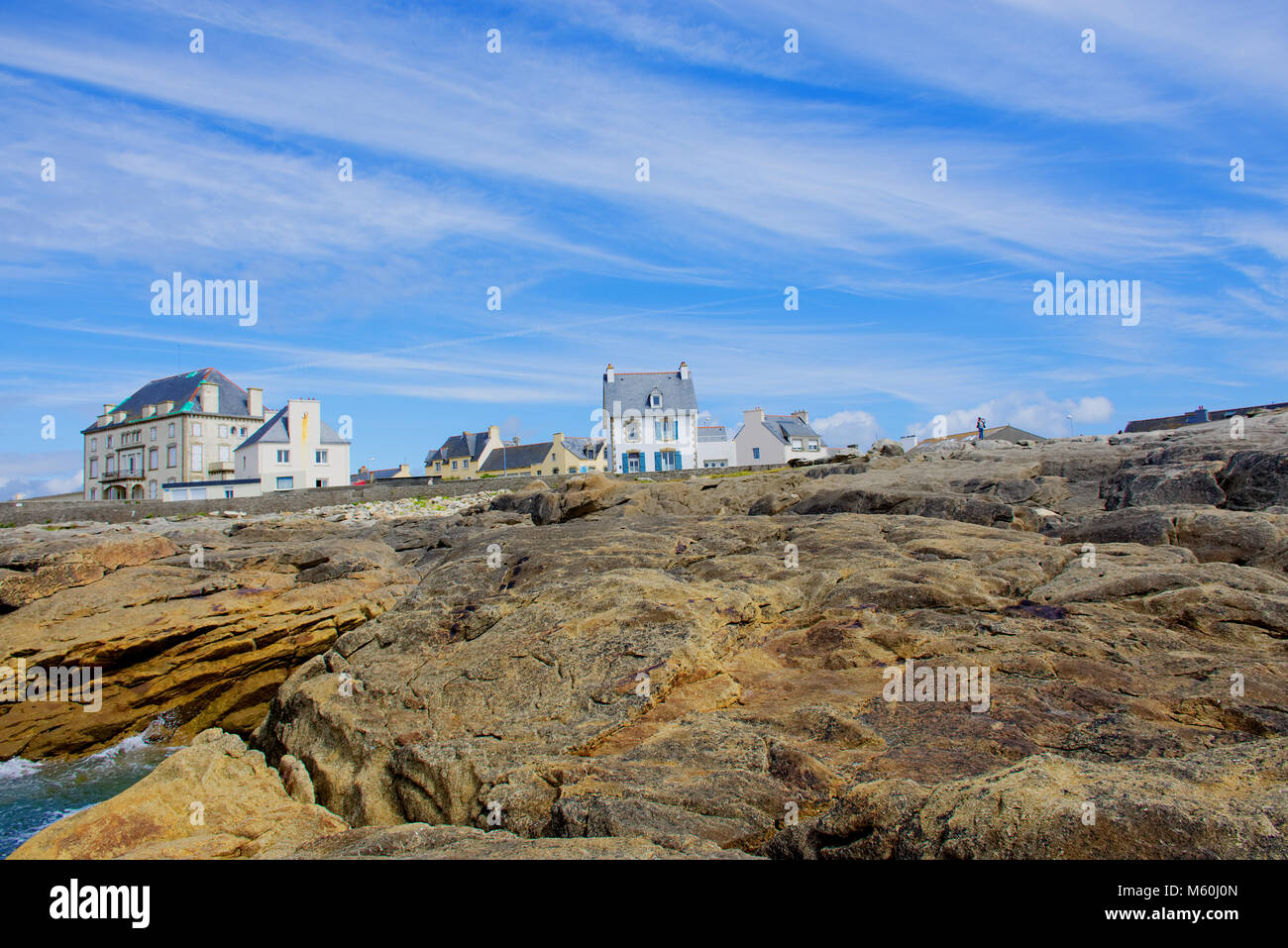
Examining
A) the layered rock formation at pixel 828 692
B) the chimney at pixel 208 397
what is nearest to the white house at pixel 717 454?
the chimney at pixel 208 397

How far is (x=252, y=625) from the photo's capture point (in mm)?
15750

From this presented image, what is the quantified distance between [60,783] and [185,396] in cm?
6664

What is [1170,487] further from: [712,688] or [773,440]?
[773,440]

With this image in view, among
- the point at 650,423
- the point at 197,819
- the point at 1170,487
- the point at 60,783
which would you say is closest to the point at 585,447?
the point at 650,423

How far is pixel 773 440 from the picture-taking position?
2734 inches

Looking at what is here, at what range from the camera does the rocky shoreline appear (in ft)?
17.7

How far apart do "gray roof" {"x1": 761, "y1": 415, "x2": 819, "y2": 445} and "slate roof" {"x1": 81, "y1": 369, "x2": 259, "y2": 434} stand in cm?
4823

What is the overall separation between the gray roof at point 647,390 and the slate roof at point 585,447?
21.1m

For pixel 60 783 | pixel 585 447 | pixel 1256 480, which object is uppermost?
pixel 585 447

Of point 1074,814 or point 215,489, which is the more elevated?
point 215,489

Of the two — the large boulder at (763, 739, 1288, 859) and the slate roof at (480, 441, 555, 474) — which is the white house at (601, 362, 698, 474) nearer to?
the slate roof at (480, 441, 555, 474)
